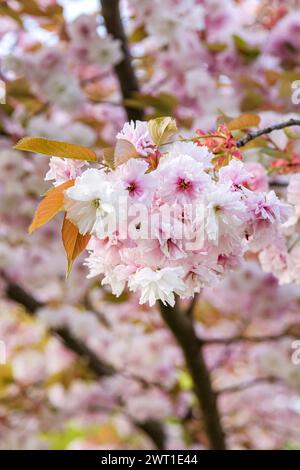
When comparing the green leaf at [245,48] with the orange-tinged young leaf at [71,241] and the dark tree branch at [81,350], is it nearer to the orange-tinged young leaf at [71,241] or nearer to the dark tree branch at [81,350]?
the dark tree branch at [81,350]

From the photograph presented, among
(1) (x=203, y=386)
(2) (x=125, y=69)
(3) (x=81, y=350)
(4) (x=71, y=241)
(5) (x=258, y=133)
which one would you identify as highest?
(2) (x=125, y=69)

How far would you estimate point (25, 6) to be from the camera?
1792 millimetres

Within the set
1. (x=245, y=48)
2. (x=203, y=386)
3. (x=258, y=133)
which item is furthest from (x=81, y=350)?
(x=258, y=133)

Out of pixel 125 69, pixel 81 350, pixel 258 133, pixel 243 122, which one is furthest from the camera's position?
pixel 81 350

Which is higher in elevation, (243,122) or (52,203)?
(243,122)

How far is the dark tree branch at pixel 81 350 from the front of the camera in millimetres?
2381

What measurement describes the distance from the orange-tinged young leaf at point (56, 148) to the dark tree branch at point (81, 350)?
1.72 metres

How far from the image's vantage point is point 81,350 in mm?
2393

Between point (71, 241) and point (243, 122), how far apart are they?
0.35 m

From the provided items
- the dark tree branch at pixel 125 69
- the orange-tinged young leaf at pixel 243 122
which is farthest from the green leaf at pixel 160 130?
the dark tree branch at pixel 125 69

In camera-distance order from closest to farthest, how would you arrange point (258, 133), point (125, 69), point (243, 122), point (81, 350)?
1. point (258, 133)
2. point (243, 122)
3. point (125, 69)
4. point (81, 350)

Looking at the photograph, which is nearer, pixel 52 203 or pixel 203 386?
pixel 52 203

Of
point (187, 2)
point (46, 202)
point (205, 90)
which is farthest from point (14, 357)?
point (46, 202)

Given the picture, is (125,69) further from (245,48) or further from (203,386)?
(203,386)
